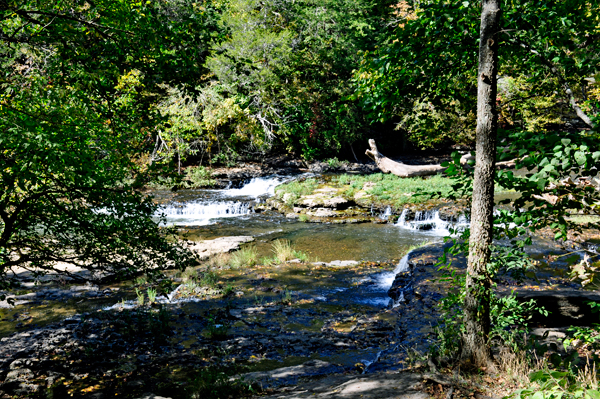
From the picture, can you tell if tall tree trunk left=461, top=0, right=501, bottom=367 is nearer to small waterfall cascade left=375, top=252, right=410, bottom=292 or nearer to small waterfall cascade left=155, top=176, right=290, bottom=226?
small waterfall cascade left=375, top=252, right=410, bottom=292

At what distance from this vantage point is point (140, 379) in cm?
514

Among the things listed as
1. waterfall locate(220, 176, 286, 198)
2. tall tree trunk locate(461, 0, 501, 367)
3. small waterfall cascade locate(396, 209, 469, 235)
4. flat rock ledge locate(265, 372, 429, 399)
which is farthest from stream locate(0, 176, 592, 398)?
waterfall locate(220, 176, 286, 198)

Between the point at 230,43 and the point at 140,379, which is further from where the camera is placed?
the point at 230,43

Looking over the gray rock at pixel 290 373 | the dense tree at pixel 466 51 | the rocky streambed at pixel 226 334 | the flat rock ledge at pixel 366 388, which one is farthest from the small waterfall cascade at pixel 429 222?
the flat rock ledge at pixel 366 388

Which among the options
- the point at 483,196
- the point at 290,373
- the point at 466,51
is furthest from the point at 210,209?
the point at 483,196

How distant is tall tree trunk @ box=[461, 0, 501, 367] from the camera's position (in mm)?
3492

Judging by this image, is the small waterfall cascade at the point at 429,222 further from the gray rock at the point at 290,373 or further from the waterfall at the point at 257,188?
the gray rock at the point at 290,373

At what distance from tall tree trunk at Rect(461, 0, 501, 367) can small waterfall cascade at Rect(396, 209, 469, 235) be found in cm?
1107

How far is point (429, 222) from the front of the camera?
49.2 ft

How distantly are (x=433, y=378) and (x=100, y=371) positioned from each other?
14.4ft

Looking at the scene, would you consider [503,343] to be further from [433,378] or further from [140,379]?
[140,379]

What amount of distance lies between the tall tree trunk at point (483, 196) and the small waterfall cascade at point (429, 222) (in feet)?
36.3

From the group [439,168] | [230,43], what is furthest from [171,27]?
[230,43]

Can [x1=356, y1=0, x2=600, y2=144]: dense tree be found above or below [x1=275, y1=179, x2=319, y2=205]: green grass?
above
